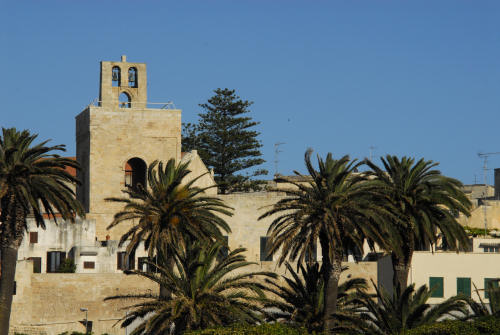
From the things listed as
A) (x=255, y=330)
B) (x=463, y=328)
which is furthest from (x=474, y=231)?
(x=255, y=330)

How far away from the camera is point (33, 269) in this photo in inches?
2542

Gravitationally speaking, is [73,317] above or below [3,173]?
below

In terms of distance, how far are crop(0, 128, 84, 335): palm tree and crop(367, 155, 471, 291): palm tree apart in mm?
15295

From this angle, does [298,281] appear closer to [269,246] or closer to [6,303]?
[269,246]

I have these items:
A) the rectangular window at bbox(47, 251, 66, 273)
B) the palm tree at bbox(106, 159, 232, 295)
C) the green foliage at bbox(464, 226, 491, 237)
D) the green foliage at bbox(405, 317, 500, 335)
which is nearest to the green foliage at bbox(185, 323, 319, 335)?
the green foliage at bbox(405, 317, 500, 335)

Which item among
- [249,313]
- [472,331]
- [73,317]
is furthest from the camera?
[73,317]

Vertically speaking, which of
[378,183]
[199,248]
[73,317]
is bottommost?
[73,317]

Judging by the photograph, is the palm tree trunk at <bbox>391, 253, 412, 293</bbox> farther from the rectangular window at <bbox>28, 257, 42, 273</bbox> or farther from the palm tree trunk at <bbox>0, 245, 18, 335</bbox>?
the rectangular window at <bbox>28, 257, 42, 273</bbox>

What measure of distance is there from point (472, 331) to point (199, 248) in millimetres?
13096

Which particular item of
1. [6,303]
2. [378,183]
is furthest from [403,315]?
[6,303]

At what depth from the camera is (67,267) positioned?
65.0 meters

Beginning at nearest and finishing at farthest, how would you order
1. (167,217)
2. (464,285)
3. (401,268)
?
1. (167,217)
2. (401,268)
3. (464,285)

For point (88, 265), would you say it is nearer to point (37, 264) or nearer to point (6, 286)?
point (37, 264)

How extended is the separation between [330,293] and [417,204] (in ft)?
25.2
